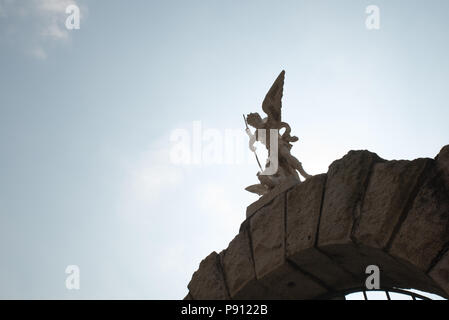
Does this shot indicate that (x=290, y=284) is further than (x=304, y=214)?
Yes

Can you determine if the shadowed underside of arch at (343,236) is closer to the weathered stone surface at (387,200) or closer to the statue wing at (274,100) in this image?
the weathered stone surface at (387,200)

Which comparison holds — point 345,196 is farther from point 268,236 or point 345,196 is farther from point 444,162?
point 268,236

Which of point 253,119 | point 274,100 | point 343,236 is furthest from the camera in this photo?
point 253,119

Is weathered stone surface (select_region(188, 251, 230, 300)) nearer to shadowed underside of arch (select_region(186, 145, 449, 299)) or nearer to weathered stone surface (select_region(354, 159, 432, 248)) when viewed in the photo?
shadowed underside of arch (select_region(186, 145, 449, 299))

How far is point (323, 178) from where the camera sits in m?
3.35

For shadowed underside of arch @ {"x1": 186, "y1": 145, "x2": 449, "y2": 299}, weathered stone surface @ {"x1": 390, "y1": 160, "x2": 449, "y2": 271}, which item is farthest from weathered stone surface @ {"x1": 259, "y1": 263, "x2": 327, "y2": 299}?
weathered stone surface @ {"x1": 390, "y1": 160, "x2": 449, "y2": 271}

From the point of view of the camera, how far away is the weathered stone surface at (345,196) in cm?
300

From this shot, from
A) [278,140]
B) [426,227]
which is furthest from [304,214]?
[278,140]

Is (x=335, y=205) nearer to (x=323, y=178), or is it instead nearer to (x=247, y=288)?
(x=323, y=178)

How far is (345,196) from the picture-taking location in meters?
3.07

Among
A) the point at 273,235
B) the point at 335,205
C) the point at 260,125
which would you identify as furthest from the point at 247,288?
the point at 260,125

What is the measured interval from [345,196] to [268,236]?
0.81m

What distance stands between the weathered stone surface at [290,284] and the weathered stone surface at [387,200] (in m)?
0.74
